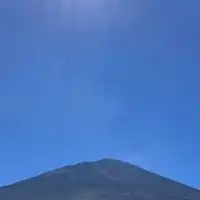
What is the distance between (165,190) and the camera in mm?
109438

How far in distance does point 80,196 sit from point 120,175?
20.3 m

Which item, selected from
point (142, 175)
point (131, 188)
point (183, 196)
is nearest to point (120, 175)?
point (142, 175)

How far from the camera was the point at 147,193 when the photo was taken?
4158 inches

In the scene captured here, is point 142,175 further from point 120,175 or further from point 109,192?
point 109,192

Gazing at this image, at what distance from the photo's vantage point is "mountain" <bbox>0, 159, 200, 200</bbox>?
341 feet

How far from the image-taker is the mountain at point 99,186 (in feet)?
341

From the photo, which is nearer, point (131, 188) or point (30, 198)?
point (30, 198)

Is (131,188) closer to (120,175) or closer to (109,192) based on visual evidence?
(109,192)

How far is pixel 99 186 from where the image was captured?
370 feet

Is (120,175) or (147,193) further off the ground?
(120,175)

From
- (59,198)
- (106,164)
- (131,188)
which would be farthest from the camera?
(106,164)

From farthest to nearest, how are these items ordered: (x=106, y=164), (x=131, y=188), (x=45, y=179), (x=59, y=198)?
(x=106, y=164), (x=45, y=179), (x=131, y=188), (x=59, y=198)

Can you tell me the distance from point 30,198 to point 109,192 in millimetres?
15294

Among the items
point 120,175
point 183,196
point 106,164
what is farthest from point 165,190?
point 106,164
